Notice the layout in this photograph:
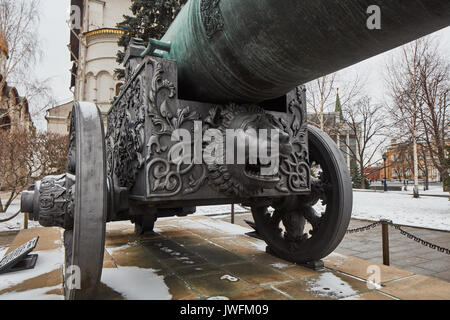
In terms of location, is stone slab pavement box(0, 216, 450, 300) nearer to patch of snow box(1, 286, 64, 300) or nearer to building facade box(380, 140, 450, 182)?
patch of snow box(1, 286, 64, 300)

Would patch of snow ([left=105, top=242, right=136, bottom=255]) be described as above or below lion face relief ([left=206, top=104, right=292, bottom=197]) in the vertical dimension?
below

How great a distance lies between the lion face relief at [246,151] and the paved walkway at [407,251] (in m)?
2.94

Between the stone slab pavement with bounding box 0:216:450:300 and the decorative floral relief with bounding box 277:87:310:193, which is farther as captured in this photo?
the decorative floral relief with bounding box 277:87:310:193

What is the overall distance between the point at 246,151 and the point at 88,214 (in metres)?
1.10

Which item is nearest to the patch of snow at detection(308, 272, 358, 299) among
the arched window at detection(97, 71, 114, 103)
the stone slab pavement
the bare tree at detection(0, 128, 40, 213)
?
the stone slab pavement

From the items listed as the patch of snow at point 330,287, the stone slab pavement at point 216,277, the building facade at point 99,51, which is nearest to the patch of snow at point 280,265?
the stone slab pavement at point 216,277

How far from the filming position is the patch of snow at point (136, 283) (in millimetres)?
2314

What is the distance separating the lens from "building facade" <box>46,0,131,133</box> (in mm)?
22234

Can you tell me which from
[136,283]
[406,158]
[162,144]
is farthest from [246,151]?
[406,158]

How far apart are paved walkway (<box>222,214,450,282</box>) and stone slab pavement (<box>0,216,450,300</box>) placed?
1439 millimetres

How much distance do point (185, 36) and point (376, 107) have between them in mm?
24276

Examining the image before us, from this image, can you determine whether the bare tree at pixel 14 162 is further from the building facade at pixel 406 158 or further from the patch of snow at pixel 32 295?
the building facade at pixel 406 158

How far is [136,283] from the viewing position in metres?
2.59
